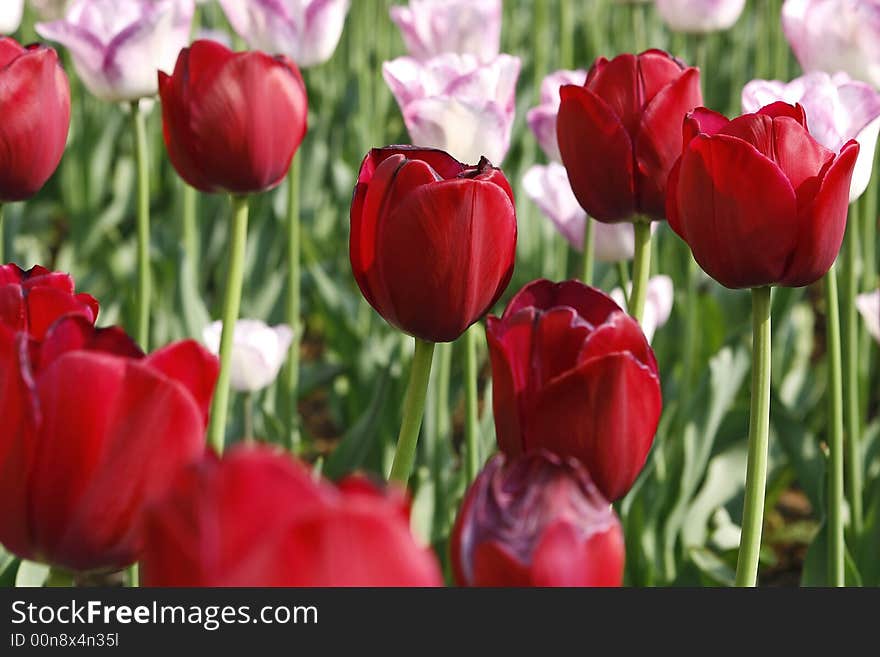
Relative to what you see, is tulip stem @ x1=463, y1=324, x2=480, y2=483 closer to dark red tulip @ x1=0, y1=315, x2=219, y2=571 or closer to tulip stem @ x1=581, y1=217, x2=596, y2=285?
tulip stem @ x1=581, y1=217, x2=596, y2=285

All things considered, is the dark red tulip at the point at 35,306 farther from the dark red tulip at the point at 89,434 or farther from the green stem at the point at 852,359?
the green stem at the point at 852,359

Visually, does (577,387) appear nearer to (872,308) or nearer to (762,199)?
(762,199)

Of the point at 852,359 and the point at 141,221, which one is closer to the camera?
the point at 141,221

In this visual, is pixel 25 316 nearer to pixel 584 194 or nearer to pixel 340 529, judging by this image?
pixel 340 529

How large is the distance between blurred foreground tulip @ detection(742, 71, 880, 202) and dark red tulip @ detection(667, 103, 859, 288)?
261 mm

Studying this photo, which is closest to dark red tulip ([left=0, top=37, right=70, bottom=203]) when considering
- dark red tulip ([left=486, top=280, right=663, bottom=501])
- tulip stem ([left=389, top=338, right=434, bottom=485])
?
tulip stem ([left=389, top=338, right=434, bottom=485])

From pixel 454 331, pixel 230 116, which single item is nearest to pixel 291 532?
pixel 454 331

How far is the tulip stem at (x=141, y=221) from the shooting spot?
1359 millimetres

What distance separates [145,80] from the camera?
1419mm

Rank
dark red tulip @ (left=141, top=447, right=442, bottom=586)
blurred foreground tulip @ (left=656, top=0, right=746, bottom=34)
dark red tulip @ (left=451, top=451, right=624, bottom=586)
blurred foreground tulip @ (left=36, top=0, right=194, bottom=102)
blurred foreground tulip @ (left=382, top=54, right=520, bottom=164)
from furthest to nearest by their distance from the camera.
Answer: blurred foreground tulip @ (left=656, top=0, right=746, bottom=34) → blurred foreground tulip @ (left=36, top=0, right=194, bottom=102) → blurred foreground tulip @ (left=382, top=54, right=520, bottom=164) → dark red tulip @ (left=451, top=451, right=624, bottom=586) → dark red tulip @ (left=141, top=447, right=442, bottom=586)

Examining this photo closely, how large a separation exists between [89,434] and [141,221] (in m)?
0.81

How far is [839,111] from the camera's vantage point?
3.85ft

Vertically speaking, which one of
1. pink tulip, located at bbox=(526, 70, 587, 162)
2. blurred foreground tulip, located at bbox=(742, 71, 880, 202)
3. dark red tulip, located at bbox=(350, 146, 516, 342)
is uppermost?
pink tulip, located at bbox=(526, 70, 587, 162)

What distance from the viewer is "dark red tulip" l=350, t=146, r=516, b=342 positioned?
796 mm
